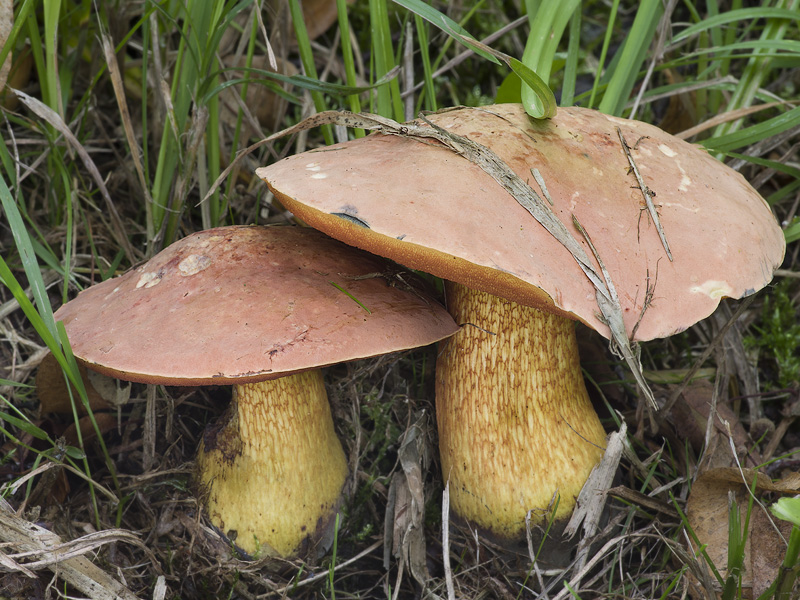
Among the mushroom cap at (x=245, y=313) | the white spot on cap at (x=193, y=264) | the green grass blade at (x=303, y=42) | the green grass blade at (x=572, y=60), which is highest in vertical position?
the green grass blade at (x=303, y=42)

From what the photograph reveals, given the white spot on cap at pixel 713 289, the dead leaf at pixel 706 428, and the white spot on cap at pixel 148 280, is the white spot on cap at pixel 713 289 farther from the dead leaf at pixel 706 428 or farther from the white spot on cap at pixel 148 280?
the white spot on cap at pixel 148 280

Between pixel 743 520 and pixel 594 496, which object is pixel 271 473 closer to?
pixel 594 496

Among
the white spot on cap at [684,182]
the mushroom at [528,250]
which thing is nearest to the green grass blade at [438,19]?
the mushroom at [528,250]

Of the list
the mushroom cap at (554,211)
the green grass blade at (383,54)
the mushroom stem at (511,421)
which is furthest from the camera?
the green grass blade at (383,54)

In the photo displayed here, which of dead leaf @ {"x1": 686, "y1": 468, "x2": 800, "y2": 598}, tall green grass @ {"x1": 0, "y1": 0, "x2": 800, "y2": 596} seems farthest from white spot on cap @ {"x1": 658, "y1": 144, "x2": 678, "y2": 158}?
dead leaf @ {"x1": 686, "y1": 468, "x2": 800, "y2": 598}

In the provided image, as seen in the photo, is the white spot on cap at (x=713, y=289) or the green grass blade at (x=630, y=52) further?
the green grass blade at (x=630, y=52)

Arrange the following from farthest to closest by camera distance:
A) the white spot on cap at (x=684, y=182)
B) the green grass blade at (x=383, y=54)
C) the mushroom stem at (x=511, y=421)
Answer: the green grass blade at (x=383, y=54), the mushroom stem at (x=511, y=421), the white spot on cap at (x=684, y=182)

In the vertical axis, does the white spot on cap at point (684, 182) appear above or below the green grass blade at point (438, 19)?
below

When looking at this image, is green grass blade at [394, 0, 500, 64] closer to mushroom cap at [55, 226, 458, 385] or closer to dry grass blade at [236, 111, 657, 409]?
dry grass blade at [236, 111, 657, 409]
